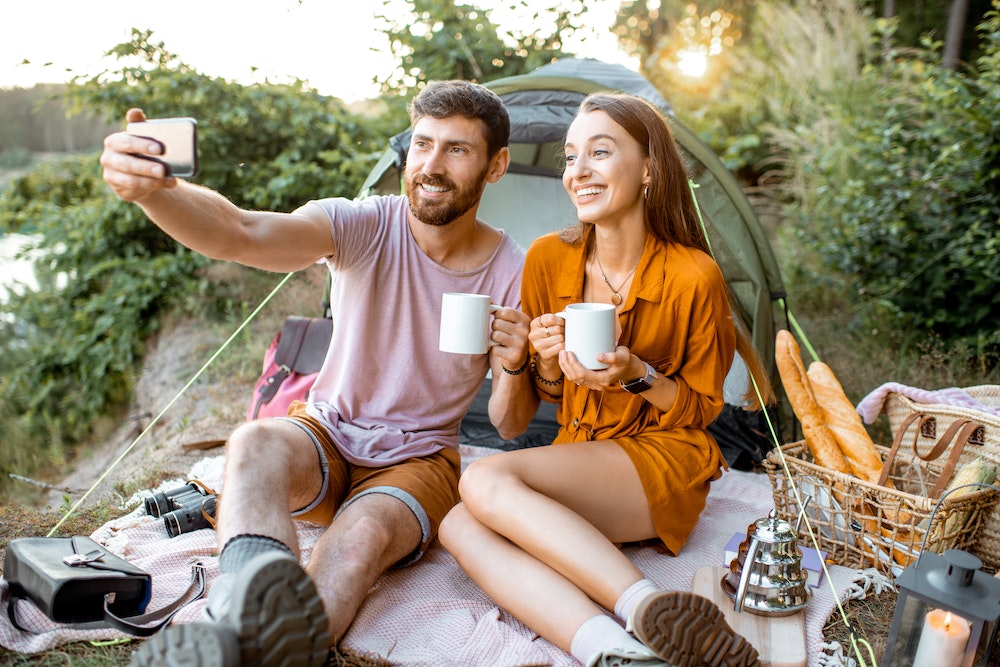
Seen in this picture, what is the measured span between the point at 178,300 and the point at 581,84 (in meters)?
3.23

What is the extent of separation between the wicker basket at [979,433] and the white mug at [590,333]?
1.15 m

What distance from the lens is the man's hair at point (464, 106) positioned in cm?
214

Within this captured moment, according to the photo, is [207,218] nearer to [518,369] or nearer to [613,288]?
[518,369]

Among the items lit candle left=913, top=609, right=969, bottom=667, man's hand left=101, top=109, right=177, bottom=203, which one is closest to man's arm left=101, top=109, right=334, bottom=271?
man's hand left=101, top=109, right=177, bottom=203

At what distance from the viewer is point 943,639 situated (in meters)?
1.51

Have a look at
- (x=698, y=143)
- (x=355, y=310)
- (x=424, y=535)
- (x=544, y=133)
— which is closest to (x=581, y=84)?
(x=544, y=133)

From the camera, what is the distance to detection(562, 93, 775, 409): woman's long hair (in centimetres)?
200

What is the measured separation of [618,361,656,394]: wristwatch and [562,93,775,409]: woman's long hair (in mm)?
397

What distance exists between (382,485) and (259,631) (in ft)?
2.75

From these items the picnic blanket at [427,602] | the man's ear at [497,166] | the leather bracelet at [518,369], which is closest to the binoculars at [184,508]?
the picnic blanket at [427,602]

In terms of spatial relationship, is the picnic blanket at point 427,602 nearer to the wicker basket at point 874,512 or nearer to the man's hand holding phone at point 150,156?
the wicker basket at point 874,512

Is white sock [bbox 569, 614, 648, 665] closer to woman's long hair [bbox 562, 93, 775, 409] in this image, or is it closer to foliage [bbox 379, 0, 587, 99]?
woman's long hair [bbox 562, 93, 775, 409]

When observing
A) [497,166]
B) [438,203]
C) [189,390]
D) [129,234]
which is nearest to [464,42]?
[129,234]

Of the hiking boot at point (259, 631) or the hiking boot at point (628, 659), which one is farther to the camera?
the hiking boot at point (628, 659)
